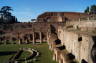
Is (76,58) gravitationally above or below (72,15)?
below

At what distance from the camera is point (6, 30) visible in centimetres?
3581

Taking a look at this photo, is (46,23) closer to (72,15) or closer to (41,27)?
(41,27)

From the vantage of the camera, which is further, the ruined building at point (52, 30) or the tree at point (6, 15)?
the tree at point (6, 15)

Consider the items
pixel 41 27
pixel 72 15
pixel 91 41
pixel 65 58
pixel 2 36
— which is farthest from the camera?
pixel 72 15

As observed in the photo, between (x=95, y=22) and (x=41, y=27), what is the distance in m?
19.9

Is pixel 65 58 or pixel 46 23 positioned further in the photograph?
pixel 46 23

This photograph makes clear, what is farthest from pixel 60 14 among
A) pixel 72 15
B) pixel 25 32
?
pixel 25 32

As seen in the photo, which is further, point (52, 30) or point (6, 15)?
point (6, 15)

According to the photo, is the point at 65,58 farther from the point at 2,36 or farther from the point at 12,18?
the point at 12,18

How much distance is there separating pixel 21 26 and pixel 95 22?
21508mm

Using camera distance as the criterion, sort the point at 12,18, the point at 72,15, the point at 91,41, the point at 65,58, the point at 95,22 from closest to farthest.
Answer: the point at 91,41
the point at 65,58
the point at 95,22
the point at 72,15
the point at 12,18

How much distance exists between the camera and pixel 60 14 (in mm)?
42125

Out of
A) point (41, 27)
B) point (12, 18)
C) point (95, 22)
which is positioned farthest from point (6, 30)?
point (95, 22)

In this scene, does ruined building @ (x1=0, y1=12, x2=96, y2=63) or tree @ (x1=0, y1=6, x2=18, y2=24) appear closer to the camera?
ruined building @ (x1=0, y1=12, x2=96, y2=63)
